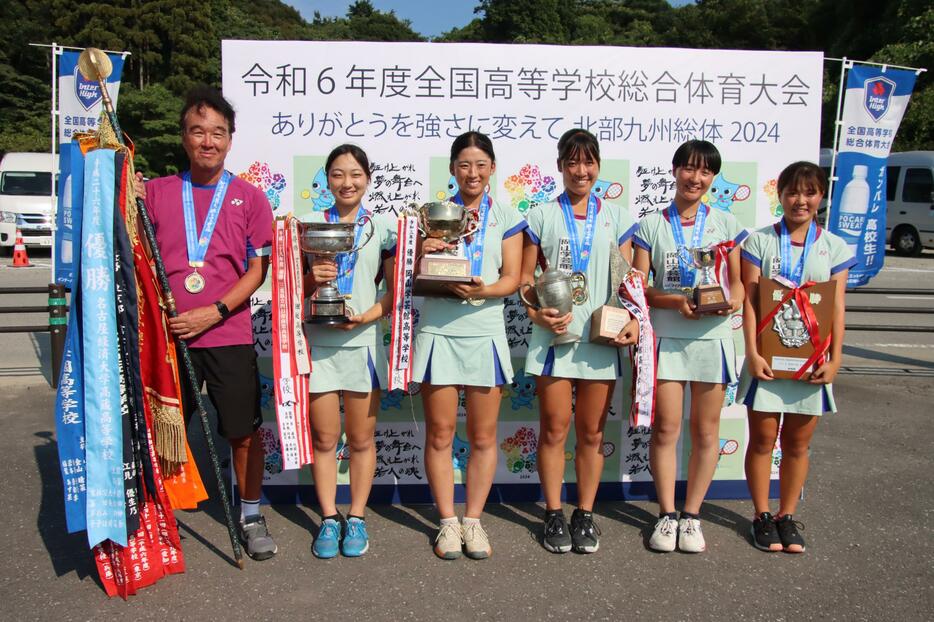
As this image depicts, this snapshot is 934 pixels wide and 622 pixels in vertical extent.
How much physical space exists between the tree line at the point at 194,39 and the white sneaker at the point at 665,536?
72.6 feet

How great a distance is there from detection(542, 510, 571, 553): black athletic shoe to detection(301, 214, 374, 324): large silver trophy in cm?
144

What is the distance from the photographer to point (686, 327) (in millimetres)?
3723

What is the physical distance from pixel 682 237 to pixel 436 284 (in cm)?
125

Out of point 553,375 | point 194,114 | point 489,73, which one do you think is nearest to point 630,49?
point 489,73

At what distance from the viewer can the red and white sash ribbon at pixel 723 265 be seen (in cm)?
363

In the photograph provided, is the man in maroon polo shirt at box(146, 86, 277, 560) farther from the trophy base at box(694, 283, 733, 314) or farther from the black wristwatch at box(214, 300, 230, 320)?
the trophy base at box(694, 283, 733, 314)

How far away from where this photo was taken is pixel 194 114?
3.47 m

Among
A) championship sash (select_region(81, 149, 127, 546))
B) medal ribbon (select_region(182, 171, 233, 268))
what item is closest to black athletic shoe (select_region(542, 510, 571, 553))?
championship sash (select_region(81, 149, 127, 546))

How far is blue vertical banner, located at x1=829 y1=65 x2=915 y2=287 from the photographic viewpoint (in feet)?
22.1

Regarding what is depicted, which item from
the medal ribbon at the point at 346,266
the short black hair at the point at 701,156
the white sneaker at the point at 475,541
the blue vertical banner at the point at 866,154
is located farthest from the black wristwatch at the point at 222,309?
the blue vertical banner at the point at 866,154

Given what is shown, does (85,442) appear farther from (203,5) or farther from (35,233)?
(203,5)

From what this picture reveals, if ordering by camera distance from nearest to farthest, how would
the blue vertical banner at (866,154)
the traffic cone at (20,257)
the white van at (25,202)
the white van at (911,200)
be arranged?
1. the blue vertical banner at (866,154)
2. the traffic cone at (20,257)
3. the white van at (25,202)
4. the white van at (911,200)

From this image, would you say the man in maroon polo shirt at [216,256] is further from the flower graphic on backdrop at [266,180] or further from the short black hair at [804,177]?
the short black hair at [804,177]

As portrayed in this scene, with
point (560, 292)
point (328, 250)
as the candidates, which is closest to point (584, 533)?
point (560, 292)
